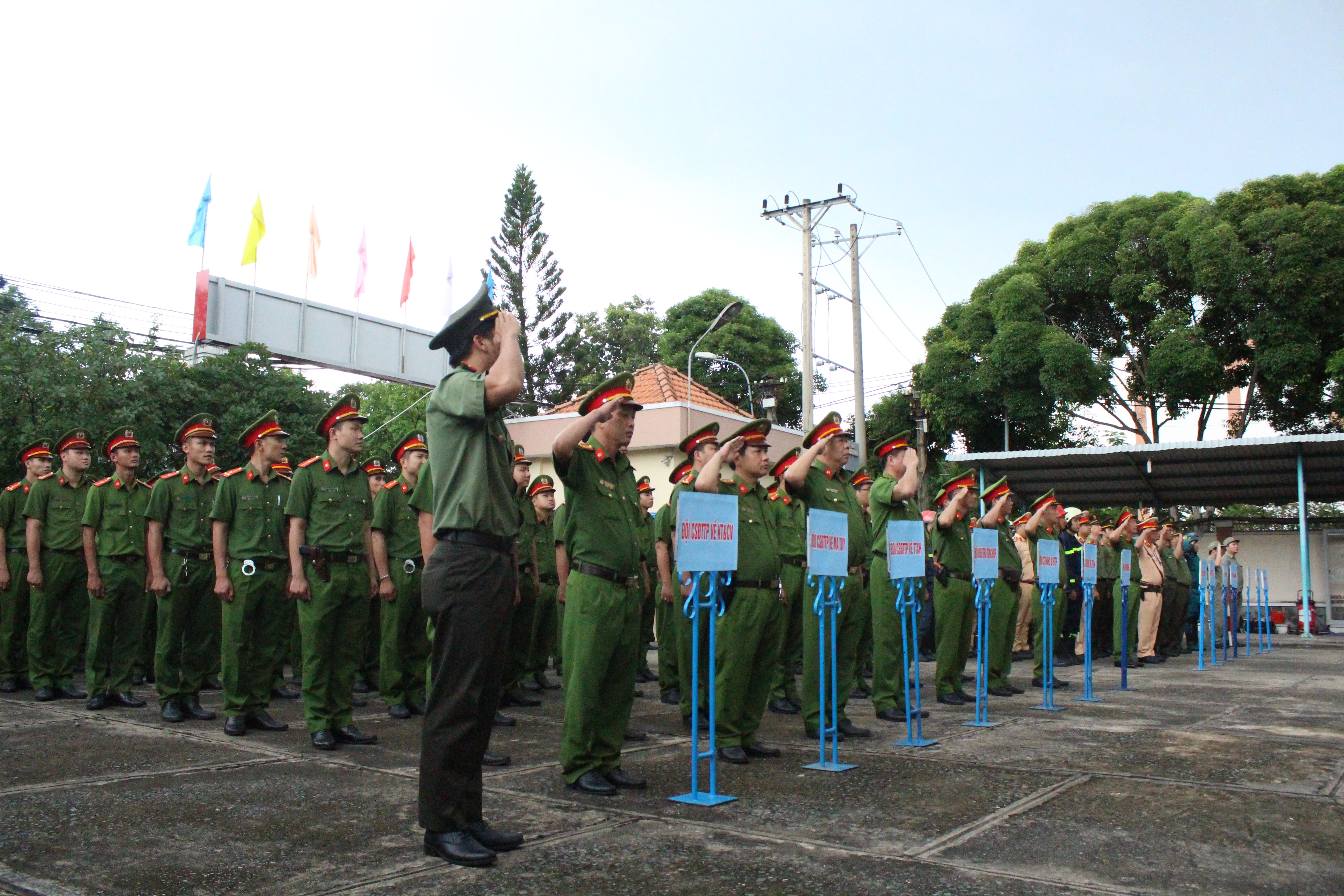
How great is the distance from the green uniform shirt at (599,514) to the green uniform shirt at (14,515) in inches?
251

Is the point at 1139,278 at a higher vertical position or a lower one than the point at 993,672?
higher

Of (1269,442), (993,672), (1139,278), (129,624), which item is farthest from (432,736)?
(1139,278)

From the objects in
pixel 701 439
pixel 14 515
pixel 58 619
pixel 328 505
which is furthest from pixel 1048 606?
pixel 14 515

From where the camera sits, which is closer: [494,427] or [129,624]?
[494,427]

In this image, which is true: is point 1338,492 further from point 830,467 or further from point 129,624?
point 129,624

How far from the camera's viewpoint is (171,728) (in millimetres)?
6668

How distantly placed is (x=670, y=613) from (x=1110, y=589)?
7932mm

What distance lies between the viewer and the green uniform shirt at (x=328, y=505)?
21.0 ft

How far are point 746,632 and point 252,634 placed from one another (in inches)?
127

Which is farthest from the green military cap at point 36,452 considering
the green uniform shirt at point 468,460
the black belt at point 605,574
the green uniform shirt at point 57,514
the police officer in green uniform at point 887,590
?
the police officer in green uniform at point 887,590

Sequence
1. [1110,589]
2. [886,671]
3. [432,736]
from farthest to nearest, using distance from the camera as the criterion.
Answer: [1110,589] → [886,671] → [432,736]

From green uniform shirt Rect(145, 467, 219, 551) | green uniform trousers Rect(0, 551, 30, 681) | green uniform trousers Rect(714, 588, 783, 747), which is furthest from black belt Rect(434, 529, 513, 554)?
green uniform trousers Rect(0, 551, 30, 681)

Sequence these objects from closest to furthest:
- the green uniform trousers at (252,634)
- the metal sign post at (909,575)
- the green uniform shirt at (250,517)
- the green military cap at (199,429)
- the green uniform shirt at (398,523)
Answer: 1. the metal sign post at (909,575)
2. the green uniform trousers at (252,634)
3. the green uniform shirt at (250,517)
4. the green military cap at (199,429)
5. the green uniform shirt at (398,523)

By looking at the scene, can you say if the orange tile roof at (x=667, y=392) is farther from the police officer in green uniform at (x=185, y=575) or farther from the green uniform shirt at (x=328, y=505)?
the green uniform shirt at (x=328, y=505)
